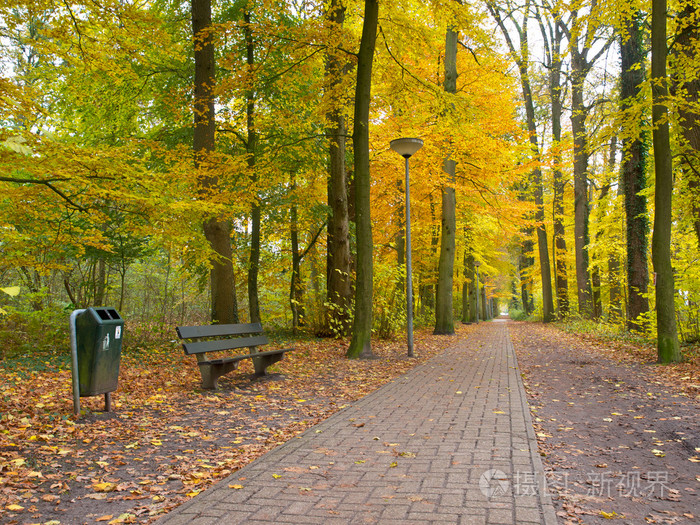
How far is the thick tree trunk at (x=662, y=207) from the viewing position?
8211 millimetres

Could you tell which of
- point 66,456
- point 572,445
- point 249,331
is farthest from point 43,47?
point 572,445

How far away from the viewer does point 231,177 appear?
11.0 m

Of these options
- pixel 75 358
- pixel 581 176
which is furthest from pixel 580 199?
pixel 75 358

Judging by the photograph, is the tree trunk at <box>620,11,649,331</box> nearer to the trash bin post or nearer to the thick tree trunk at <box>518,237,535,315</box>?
the trash bin post

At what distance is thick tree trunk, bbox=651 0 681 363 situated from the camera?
8.21 meters

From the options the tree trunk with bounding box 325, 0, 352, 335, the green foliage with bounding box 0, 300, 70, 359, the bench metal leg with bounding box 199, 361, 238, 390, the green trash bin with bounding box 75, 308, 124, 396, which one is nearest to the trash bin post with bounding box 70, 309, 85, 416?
the green trash bin with bounding box 75, 308, 124, 396

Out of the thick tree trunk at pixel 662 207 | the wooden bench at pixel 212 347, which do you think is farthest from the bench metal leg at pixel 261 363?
the thick tree trunk at pixel 662 207

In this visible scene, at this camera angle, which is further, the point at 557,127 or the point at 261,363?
the point at 557,127

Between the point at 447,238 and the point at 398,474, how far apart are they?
13.8 metres

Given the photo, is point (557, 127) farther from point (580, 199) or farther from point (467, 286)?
point (467, 286)

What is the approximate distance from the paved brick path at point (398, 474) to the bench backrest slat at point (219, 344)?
2235 millimetres

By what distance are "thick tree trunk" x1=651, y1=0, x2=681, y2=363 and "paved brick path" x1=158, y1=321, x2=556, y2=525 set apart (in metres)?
4.44

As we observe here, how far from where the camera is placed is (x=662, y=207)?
8.28 metres

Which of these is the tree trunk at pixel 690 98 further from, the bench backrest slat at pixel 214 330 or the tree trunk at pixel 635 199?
the bench backrest slat at pixel 214 330
